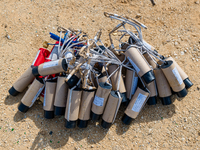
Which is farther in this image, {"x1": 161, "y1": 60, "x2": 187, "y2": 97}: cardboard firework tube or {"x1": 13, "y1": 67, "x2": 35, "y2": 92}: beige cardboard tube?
{"x1": 13, "y1": 67, "x2": 35, "y2": 92}: beige cardboard tube

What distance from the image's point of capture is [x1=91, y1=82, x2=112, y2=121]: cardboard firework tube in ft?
7.54

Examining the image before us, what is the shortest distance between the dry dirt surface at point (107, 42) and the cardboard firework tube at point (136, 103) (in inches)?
9.9

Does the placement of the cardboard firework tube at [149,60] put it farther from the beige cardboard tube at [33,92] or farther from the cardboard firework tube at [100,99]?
the beige cardboard tube at [33,92]

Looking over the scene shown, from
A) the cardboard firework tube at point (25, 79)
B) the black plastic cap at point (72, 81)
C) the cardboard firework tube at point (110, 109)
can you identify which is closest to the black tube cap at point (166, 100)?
the cardboard firework tube at point (110, 109)

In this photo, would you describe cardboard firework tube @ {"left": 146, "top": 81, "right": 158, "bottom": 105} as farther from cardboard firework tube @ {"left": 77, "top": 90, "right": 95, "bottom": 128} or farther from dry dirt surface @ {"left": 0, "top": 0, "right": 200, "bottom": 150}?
cardboard firework tube @ {"left": 77, "top": 90, "right": 95, "bottom": 128}

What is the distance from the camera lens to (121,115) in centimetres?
267

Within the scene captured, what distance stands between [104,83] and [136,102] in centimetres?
55

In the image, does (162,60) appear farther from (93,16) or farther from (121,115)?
(93,16)

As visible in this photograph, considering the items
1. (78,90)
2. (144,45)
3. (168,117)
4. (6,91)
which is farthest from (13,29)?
(168,117)

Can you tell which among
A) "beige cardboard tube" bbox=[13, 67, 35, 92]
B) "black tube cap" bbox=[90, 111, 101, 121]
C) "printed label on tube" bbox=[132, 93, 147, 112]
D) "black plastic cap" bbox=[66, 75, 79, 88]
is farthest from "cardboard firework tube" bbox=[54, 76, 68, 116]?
"printed label on tube" bbox=[132, 93, 147, 112]

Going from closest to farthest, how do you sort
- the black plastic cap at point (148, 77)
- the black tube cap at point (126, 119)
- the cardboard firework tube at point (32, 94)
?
the black plastic cap at point (148, 77) < the black tube cap at point (126, 119) < the cardboard firework tube at point (32, 94)

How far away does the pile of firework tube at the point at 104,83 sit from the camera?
7.70ft

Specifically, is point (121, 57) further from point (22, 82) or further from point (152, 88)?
point (22, 82)

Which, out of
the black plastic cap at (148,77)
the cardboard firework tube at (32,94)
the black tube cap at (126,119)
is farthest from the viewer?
the cardboard firework tube at (32,94)
